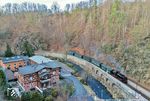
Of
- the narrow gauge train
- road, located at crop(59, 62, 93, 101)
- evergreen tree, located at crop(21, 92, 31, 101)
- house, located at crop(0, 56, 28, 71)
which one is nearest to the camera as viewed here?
evergreen tree, located at crop(21, 92, 31, 101)

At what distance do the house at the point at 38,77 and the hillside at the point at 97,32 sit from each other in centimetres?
1027

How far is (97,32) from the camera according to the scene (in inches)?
1710

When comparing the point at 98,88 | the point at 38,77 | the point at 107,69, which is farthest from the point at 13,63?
the point at 107,69

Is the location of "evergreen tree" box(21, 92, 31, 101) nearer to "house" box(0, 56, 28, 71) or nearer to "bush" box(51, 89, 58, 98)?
"bush" box(51, 89, 58, 98)

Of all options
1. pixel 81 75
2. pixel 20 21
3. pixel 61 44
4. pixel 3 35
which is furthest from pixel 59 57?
pixel 20 21

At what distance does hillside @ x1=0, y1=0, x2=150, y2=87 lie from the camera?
101 feet

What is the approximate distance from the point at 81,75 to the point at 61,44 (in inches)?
708

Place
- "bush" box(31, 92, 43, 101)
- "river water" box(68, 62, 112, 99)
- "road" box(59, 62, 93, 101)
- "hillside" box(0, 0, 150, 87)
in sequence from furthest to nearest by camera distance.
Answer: "hillside" box(0, 0, 150, 87) → "river water" box(68, 62, 112, 99) → "road" box(59, 62, 93, 101) → "bush" box(31, 92, 43, 101)

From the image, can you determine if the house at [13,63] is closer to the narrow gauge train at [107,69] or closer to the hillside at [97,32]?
the hillside at [97,32]

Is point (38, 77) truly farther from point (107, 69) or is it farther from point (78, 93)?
point (107, 69)

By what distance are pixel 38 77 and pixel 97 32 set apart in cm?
2231

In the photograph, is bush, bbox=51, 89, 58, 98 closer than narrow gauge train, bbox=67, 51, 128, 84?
Yes

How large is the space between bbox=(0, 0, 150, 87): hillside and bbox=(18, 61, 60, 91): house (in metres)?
10.3

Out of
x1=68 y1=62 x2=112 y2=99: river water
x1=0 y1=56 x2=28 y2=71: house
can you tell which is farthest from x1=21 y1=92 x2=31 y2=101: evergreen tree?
x1=0 y1=56 x2=28 y2=71: house
